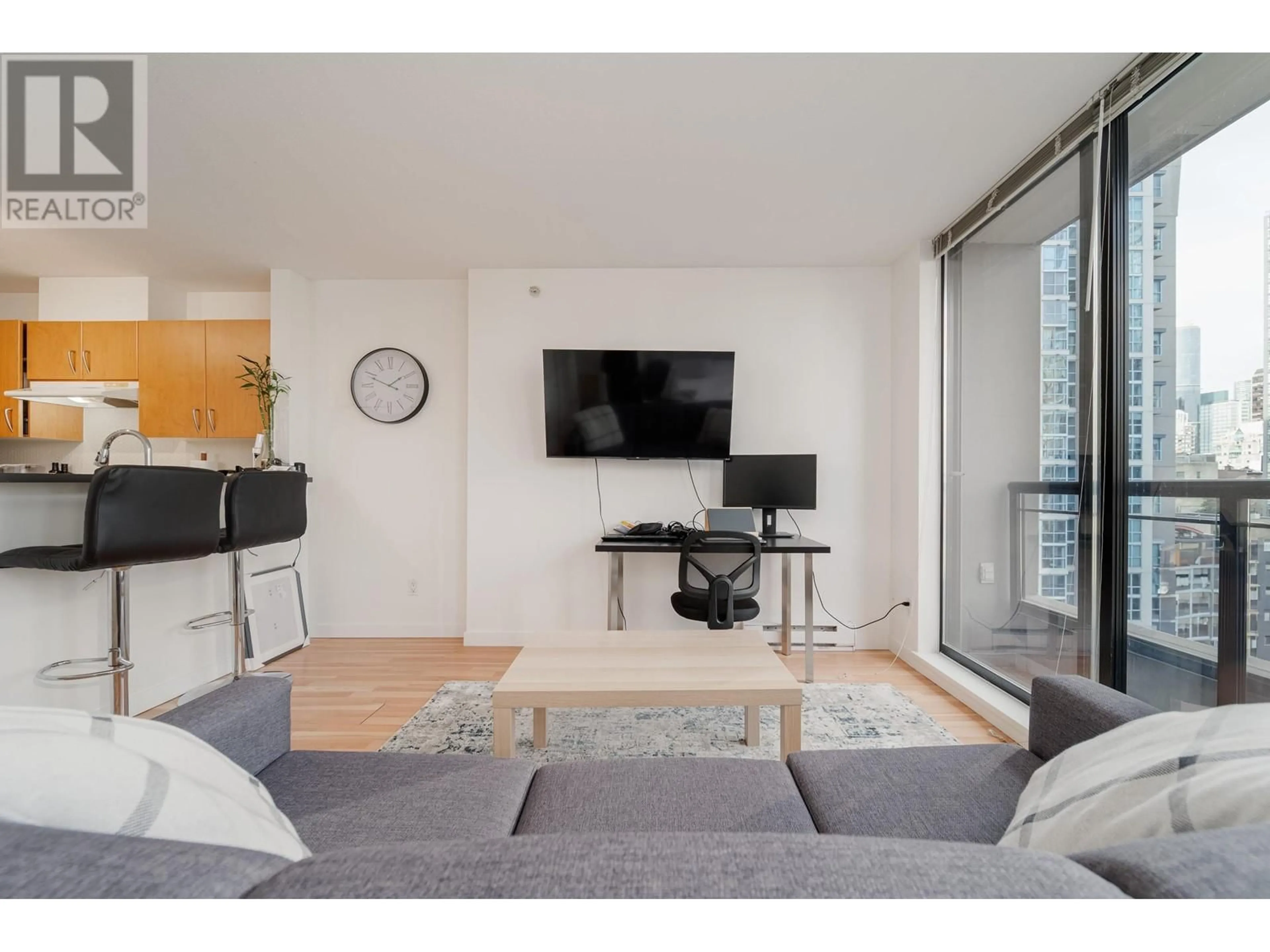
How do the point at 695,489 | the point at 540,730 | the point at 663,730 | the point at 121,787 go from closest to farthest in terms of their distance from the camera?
1. the point at 121,787
2. the point at 540,730
3. the point at 663,730
4. the point at 695,489

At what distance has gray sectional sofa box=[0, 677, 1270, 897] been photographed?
0.35 meters

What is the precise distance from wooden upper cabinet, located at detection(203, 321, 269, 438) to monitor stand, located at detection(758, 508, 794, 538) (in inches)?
135

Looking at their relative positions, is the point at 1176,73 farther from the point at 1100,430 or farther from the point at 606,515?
the point at 606,515

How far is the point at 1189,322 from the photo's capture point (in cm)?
178

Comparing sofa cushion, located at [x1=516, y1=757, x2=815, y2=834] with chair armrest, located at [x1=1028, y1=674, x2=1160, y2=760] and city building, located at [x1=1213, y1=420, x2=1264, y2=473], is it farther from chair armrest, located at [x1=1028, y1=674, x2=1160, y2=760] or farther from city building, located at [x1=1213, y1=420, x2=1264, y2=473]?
city building, located at [x1=1213, y1=420, x2=1264, y2=473]

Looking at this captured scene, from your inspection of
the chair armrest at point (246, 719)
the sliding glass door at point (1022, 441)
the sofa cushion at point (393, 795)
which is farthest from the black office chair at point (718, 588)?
the chair armrest at point (246, 719)

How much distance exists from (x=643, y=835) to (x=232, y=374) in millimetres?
4609

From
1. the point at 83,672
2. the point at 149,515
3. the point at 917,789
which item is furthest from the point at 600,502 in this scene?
the point at 917,789

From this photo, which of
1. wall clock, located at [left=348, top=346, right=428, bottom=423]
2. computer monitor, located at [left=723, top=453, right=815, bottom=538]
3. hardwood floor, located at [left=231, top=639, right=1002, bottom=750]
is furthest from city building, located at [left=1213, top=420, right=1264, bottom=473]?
wall clock, located at [left=348, top=346, right=428, bottom=423]

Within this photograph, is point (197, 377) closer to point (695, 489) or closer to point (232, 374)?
point (232, 374)

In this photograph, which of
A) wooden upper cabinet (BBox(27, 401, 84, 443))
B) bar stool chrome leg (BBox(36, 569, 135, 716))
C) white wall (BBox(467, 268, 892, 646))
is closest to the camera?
bar stool chrome leg (BBox(36, 569, 135, 716))

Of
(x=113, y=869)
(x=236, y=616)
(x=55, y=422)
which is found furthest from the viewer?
(x=55, y=422)

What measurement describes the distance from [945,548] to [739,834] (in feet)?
11.0

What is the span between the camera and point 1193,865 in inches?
14.7
